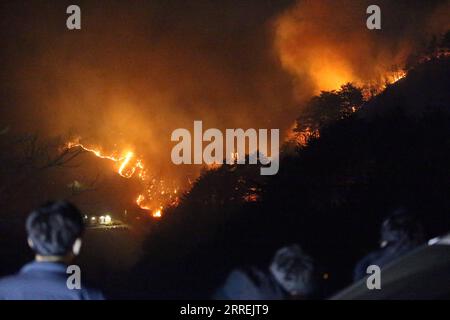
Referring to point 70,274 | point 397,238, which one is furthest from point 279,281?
point 70,274

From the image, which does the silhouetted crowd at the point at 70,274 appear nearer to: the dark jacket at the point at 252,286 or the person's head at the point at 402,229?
the dark jacket at the point at 252,286

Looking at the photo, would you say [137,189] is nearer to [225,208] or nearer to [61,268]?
[225,208]

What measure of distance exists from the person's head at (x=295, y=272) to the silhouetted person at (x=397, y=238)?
0.83 meters

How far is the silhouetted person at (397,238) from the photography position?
3707mm

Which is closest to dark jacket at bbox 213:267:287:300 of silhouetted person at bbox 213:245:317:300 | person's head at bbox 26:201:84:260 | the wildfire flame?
silhouetted person at bbox 213:245:317:300

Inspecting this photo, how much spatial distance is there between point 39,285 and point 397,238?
2.29m

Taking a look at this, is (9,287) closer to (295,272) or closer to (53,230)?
(53,230)

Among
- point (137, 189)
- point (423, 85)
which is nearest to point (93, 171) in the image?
point (137, 189)

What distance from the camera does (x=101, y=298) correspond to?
116 inches

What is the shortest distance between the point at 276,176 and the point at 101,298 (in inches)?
765

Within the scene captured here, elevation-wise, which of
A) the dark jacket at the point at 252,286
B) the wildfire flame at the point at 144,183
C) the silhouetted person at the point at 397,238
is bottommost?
the dark jacket at the point at 252,286

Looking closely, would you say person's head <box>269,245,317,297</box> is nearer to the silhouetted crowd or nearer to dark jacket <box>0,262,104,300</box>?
the silhouetted crowd

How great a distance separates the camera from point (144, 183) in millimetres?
74562

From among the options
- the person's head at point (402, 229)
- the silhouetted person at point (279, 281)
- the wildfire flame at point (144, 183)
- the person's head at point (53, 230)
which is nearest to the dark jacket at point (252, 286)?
the silhouetted person at point (279, 281)
